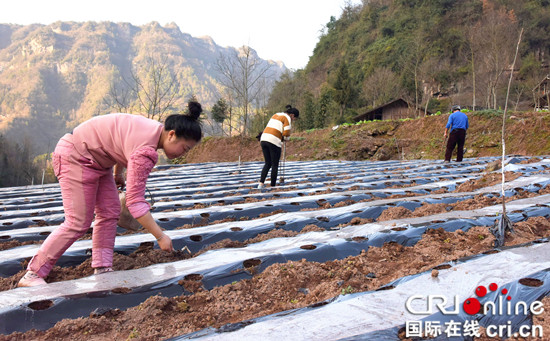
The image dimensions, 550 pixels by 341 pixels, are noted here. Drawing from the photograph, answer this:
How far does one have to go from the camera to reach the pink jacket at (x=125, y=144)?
1403mm

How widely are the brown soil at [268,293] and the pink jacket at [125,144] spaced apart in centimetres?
44

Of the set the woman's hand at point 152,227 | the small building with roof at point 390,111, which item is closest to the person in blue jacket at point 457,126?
the woman's hand at point 152,227

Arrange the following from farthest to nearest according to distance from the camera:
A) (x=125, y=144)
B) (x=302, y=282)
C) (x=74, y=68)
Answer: (x=74, y=68)
(x=125, y=144)
(x=302, y=282)

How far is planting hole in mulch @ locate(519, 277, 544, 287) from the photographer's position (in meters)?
1.09

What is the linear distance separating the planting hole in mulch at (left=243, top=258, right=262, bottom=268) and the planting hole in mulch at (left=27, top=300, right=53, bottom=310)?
78 cm

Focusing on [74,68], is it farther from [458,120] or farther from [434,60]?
[458,120]

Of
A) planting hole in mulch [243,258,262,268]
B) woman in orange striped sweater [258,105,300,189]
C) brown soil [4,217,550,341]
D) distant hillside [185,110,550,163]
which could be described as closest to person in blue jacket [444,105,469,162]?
distant hillside [185,110,550,163]

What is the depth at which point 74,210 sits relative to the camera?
4.85 ft

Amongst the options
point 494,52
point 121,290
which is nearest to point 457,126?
point 121,290

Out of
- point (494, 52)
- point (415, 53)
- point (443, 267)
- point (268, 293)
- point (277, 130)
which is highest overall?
point (415, 53)

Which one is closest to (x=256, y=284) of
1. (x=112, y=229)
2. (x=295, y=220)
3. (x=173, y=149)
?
(x=173, y=149)

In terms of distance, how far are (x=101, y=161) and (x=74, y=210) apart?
253 millimetres

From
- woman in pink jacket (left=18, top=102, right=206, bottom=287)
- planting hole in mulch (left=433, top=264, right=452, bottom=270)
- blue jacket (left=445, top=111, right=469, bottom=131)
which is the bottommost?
planting hole in mulch (left=433, top=264, right=452, bottom=270)

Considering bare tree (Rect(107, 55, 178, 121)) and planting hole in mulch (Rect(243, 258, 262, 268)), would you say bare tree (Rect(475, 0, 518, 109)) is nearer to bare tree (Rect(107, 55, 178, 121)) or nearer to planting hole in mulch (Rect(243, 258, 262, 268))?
bare tree (Rect(107, 55, 178, 121))
